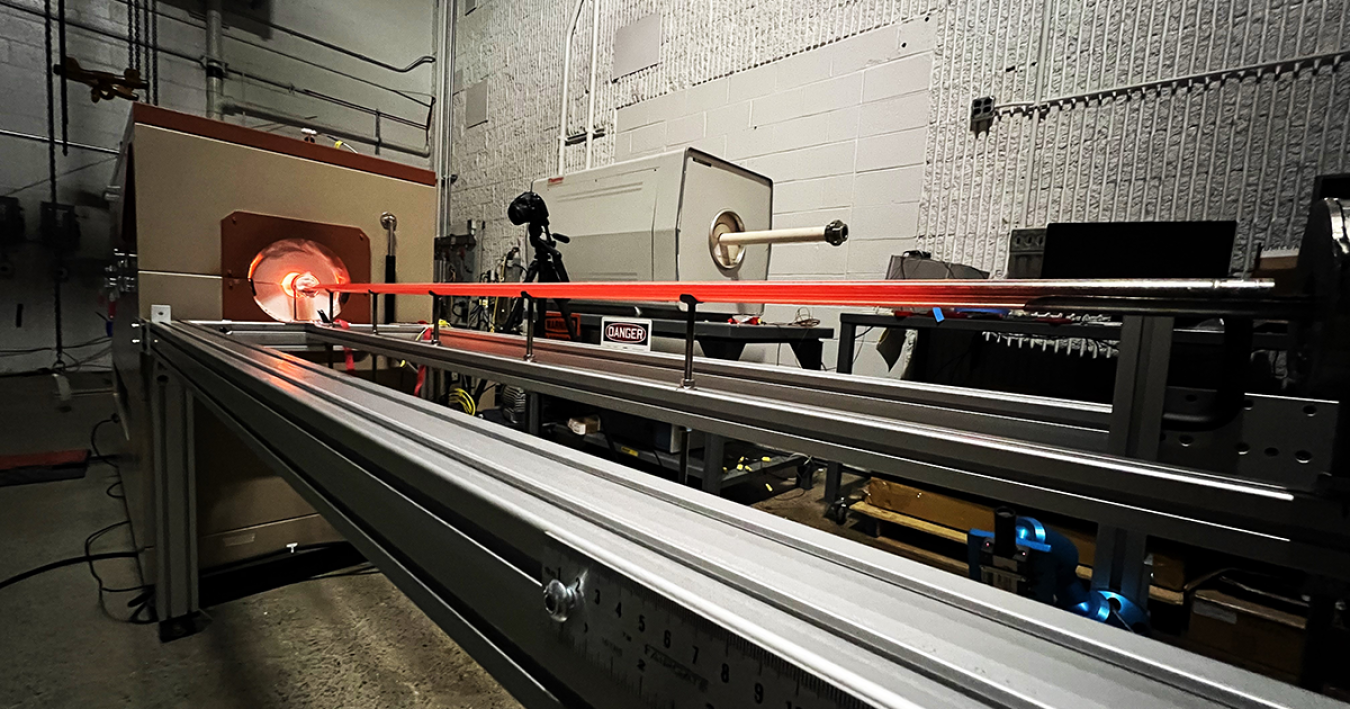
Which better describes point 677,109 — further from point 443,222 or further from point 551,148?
point 443,222

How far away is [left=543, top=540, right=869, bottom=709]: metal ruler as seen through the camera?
22 centimetres

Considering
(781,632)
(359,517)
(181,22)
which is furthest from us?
(181,22)

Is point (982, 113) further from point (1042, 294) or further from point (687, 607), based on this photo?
point (687, 607)

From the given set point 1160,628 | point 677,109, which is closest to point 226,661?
point 1160,628

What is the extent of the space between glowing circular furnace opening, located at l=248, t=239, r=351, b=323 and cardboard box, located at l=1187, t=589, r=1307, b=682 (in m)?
2.64

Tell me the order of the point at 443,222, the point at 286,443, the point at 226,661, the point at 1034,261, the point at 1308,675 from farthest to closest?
1. the point at 443,222
2. the point at 1034,261
3. the point at 226,661
4. the point at 1308,675
5. the point at 286,443

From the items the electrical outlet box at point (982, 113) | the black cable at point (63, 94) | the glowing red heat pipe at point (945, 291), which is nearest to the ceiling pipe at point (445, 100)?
the black cable at point (63, 94)

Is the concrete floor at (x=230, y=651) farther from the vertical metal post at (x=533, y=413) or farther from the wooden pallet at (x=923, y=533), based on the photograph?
the wooden pallet at (x=923, y=533)

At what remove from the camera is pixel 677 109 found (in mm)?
3412

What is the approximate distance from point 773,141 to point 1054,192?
4.57 feet

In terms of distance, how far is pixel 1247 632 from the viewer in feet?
4.40

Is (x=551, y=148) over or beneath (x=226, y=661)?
over

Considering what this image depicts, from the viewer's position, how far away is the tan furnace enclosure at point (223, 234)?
1416mm

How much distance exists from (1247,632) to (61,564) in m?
3.42
